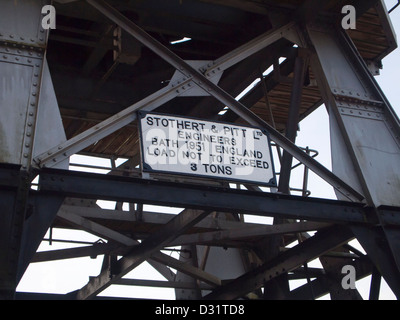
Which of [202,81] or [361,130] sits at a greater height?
[202,81]

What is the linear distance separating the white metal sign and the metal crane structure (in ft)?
0.59

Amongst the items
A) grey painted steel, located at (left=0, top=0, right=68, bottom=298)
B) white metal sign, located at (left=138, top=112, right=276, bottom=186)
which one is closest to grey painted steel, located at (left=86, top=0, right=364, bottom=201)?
white metal sign, located at (left=138, top=112, right=276, bottom=186)

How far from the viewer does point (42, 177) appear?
8.49m

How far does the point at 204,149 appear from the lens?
9758 millimetres

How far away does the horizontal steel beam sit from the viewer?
857cm

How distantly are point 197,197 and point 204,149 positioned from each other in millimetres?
887

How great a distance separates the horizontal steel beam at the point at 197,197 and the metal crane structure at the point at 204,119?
0.02m

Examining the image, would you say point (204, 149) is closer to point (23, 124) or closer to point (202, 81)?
point (202, 81)

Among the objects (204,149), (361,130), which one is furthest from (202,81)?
(361,130)

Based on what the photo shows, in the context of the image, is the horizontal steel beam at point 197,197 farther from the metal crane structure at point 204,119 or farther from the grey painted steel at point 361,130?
the grey painted steel at point 361,130

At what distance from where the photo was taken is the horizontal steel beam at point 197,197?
8570 mm

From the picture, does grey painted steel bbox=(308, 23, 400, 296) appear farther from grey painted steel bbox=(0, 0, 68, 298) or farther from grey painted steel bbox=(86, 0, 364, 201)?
grey painted steel bbox=(0, 0, 68, 298)

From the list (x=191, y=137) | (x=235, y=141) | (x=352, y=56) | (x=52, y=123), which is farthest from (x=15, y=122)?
(x=352, y=56)

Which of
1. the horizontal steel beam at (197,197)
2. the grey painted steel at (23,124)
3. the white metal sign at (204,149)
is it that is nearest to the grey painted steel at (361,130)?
the horizontal steel beam at (197,197)
